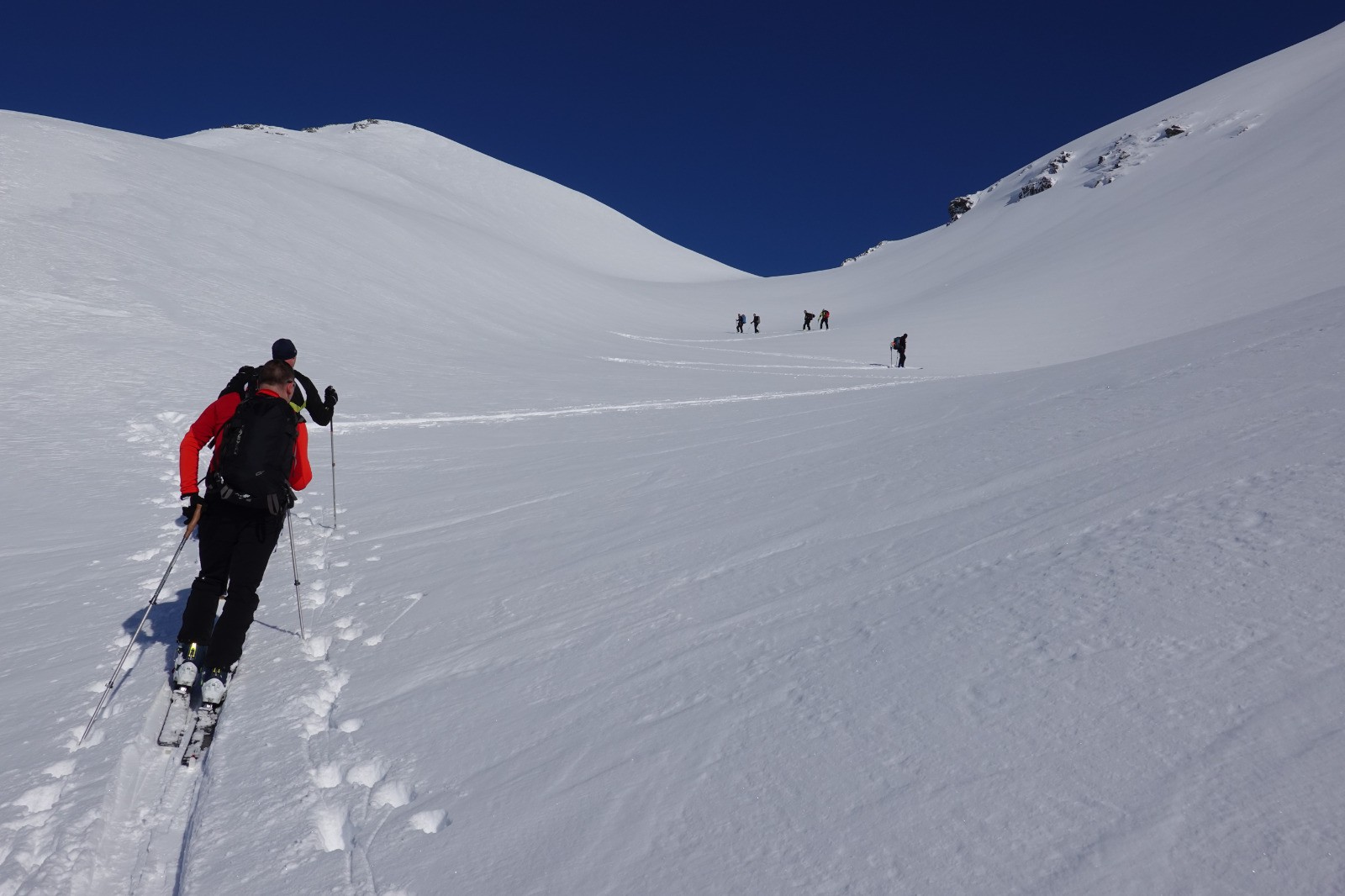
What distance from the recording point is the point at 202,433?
4191 millimetres

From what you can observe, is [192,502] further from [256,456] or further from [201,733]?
[201,733]

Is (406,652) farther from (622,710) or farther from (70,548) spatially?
(70,548)

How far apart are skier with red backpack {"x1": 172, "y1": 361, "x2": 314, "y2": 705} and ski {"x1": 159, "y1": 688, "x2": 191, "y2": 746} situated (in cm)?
23

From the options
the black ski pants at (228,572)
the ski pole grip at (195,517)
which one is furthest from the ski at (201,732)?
the ski pole grip at (195,517)

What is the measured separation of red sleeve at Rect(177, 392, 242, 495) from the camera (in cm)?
400

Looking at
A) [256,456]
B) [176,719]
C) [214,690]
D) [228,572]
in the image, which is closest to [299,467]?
[256,456]

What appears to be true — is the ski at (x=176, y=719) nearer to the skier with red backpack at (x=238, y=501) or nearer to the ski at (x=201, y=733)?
the ski at (x=201, y=733)

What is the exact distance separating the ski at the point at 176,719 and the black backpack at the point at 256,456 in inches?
37.6

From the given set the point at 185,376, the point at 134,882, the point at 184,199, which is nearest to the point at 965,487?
the point at 134,882

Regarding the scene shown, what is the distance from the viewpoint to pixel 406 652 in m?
4.21

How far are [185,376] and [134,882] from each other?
39.1 ft

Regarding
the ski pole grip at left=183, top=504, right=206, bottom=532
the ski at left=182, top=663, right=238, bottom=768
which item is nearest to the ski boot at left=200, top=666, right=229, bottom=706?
the ski at left=182, top=663, right=238, bottom=768

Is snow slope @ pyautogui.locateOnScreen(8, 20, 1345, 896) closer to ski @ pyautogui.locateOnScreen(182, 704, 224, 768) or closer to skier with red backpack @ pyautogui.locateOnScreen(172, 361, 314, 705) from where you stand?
ski @ pyautogui.locateOnScreen(182, 704, 224, 768)

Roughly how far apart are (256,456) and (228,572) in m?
0.64
